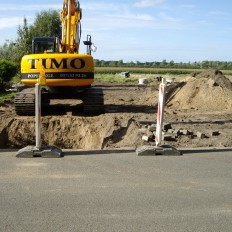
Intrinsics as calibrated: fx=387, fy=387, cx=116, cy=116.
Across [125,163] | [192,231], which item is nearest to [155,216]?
[192,231]

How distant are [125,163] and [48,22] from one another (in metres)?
47.3

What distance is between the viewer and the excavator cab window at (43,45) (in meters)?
15.1

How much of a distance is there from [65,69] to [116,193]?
28.8ft

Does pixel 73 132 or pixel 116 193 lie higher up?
pixel 116 193

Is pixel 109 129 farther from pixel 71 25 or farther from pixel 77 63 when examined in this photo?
pixel 71 25

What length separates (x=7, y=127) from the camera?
1200 centimetres

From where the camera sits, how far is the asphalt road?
15.1 feet

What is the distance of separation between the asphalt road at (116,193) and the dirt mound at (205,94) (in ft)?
35.8

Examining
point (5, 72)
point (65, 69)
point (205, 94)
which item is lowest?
point (205, 94)

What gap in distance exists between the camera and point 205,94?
63.2 feet

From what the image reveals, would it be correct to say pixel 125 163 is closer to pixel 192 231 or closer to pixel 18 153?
pixel 18 153

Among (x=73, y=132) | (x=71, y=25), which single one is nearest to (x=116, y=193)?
(x=73, y=132)

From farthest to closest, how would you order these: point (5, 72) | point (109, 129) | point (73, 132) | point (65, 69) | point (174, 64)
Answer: point (174, 64) < point (5, 72) < point (65, 69) < point (73, 132) < point (109, 129)

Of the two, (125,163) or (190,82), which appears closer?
(125,163)
